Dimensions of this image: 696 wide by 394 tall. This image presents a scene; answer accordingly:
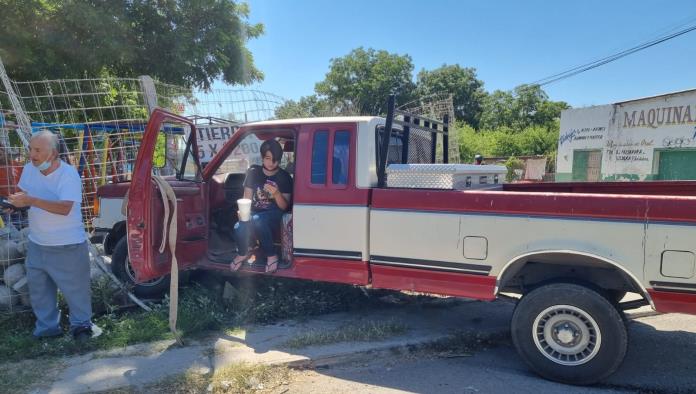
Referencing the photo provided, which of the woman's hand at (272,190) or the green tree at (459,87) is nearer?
the woman's hand at (272,190)

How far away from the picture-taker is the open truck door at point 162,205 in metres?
4.26

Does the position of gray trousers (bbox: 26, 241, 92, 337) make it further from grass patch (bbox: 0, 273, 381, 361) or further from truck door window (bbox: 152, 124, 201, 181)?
truck door window (bbox: 152, 124, 201, 181)

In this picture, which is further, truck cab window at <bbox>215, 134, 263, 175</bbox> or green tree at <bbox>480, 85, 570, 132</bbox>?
green tree at <bbox>480, 85, 570, 132</bbox>

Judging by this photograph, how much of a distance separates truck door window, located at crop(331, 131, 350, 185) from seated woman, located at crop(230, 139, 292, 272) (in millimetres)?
720

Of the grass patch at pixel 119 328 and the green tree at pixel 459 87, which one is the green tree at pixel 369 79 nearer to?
the green tree at pixel 459 87

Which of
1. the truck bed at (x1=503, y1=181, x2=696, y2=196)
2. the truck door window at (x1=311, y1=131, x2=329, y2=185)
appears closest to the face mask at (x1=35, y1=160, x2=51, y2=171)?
the truck door window at (x1=311, y1=131, x2=329, y2=185)

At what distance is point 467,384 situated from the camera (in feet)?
12.1

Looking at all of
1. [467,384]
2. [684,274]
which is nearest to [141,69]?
[467,384]

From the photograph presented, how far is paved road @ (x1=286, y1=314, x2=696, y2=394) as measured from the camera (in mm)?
3619

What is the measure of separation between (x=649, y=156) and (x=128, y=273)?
15008 millimetres

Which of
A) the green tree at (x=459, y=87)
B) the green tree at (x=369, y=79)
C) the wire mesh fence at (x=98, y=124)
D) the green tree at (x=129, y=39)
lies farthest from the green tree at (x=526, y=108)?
the wire mesh fence at (x=98, y=124)

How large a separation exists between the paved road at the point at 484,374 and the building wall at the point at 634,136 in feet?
38.4

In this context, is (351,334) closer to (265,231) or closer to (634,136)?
(265,231)

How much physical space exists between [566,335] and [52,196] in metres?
4.27
